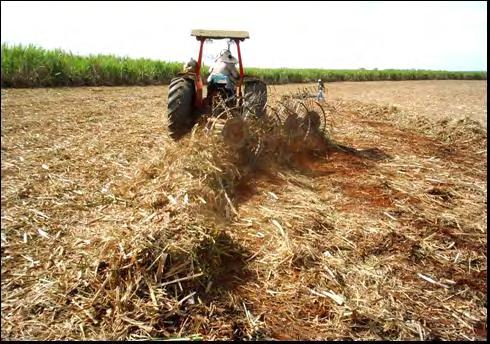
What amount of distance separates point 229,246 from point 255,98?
3.55m

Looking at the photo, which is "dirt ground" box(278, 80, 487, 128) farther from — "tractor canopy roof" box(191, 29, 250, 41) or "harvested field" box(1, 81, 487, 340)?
"harvested field" box(1, 81, 487, 340)

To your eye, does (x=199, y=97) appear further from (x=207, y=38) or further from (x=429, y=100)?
(x=429, y=100)

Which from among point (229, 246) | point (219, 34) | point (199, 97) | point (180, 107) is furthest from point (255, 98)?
point (229, 246)

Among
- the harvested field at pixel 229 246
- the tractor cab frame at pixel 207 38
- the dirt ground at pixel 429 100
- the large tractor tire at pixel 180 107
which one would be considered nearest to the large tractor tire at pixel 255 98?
the tractor cab frame at pixel 207 38

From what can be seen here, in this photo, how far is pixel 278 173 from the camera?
5785 millimetres

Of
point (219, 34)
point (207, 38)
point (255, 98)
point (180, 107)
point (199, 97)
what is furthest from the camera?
point (207, 38)

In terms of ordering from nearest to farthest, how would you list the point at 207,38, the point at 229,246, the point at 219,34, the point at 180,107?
the point at 229,246 < the point at 180,107 < the point at 219,34 < the point at 207,38

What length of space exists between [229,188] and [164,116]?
609 cm

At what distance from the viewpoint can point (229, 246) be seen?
3.56 meters

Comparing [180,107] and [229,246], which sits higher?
[180,107]

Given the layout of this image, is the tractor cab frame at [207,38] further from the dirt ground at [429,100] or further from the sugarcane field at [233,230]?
the dirt ground at [429,100]

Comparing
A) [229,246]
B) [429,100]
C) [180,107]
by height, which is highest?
[429,100]

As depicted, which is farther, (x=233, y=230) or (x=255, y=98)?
(x=255, y=98)

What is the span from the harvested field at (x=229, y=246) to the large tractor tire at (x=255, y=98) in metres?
0.81
